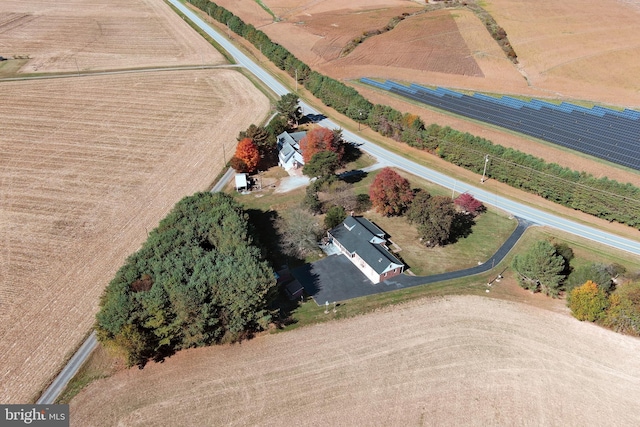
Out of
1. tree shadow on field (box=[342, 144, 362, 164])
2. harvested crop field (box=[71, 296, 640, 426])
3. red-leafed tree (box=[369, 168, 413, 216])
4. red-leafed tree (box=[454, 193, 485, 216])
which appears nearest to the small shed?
tree shadow on field (box=[342, 144, 362, 164])

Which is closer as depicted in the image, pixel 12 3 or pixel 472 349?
pixel 472 349

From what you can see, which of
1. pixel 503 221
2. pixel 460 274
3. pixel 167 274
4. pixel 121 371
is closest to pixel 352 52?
pixel 503 221

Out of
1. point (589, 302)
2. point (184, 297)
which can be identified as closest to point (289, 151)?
point (184, 297)

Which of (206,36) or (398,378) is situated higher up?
(206,36)

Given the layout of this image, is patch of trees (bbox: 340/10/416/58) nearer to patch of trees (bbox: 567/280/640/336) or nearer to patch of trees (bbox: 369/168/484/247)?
patch of trees (bbox: 369/168/484/247)

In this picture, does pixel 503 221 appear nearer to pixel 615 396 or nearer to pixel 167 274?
pixel 615 396

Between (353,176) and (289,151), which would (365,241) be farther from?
(289,151)

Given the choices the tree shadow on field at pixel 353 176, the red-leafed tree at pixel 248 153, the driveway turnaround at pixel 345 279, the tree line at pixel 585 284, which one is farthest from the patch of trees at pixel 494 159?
the red-leafed tree at pixel 248 153
